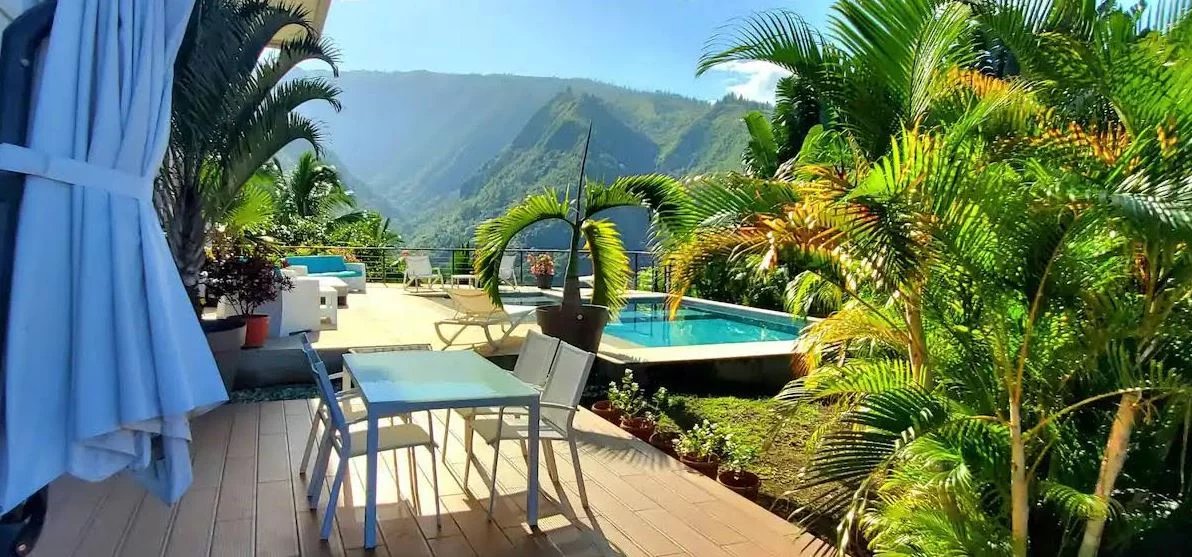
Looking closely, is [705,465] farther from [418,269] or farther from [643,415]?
[418,269]

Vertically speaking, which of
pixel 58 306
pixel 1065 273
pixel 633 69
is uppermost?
pixel 633 69

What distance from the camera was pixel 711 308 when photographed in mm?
11773

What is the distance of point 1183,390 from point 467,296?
5664mm

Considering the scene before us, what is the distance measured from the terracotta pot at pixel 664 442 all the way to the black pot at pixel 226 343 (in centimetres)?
308

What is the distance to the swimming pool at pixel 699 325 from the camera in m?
10.2

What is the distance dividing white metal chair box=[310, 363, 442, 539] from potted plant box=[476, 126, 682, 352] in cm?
312

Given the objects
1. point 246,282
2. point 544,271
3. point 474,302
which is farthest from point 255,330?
point 544,271

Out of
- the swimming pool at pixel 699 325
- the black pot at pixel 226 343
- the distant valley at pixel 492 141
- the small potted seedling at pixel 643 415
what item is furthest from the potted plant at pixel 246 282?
the swimming pool at pixel 699 325

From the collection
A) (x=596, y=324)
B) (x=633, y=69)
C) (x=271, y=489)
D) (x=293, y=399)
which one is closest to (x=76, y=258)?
(x=271, y=489)

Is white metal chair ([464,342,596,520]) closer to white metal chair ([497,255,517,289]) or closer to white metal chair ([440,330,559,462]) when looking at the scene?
white metal chair ([440,330,559,462])

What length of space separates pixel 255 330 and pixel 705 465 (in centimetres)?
418

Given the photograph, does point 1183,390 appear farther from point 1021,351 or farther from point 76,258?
point 76,258

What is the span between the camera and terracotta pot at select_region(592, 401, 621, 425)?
503 cm

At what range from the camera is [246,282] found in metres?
5.95
